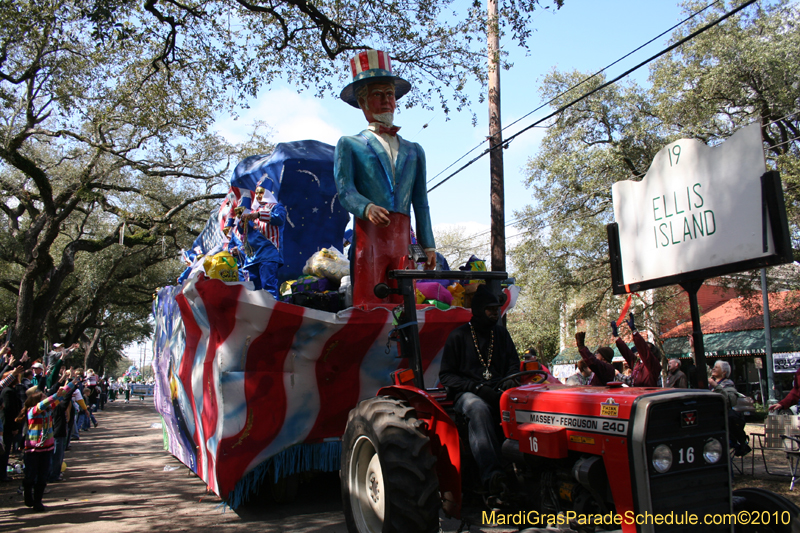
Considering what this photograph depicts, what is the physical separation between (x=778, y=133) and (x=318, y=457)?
57.4 ft

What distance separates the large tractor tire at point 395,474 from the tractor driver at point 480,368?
0.34 metres

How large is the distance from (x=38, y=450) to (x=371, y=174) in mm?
5073

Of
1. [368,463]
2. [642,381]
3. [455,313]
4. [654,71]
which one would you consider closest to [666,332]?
[654,71]

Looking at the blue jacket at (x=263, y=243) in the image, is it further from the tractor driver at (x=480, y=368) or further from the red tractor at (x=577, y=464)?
the tractor driver at (x=480, y=368)

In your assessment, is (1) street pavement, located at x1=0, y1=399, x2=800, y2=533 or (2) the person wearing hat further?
(2) the person wearing hat

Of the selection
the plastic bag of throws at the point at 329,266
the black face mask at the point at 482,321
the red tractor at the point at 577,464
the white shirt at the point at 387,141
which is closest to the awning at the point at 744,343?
the plastic bag of throws at the point at 329,266

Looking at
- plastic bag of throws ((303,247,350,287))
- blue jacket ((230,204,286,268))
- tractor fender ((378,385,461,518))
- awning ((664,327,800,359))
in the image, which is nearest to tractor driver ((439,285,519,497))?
tractor fender ((378,385,461,518))

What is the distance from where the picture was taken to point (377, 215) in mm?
5457

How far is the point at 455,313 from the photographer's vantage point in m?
5.73

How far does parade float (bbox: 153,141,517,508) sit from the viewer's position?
496cm

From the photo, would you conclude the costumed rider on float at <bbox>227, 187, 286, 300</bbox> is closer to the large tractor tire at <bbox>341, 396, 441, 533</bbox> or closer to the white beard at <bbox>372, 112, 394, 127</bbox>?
the white beard at <bbox>372, 112, 394, 127</bbox>

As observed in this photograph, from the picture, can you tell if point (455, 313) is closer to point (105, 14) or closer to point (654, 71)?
point (105, 14)

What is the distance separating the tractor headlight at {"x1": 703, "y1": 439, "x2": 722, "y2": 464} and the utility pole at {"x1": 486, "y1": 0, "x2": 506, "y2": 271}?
6.30 metres

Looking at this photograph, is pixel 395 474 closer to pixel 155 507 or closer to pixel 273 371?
pixel 273 371
